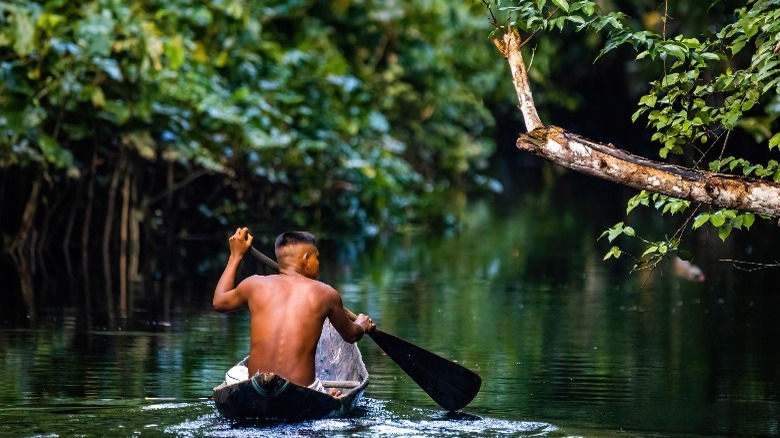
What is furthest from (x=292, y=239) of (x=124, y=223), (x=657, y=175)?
(x=124, y=223)

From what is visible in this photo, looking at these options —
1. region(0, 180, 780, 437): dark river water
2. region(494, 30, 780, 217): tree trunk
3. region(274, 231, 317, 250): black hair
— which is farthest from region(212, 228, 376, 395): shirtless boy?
region(494, 30, 780, 217): tree trunk

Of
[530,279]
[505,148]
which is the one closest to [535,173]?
[505,148]

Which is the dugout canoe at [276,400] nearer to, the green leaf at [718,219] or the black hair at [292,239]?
the black hair at [292,239]

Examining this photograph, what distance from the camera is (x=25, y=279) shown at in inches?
562

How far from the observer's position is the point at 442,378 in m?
8.08

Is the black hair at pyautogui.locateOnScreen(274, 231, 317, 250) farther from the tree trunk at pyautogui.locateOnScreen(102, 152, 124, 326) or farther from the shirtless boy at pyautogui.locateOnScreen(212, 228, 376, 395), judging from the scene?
the tree trunk at pyautogui.locateOnScreen(102, 152, 124, 326)

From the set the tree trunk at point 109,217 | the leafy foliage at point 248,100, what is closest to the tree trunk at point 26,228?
the leafy foliage at point 248,100

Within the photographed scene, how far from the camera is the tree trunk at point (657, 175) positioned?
6867mm

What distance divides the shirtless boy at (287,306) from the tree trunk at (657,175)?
1413mm

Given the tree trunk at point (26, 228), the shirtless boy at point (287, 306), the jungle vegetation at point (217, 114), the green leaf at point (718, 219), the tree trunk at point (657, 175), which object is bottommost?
the shirtless boy at point (287, 306)

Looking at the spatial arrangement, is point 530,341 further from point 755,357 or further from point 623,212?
point 623,212

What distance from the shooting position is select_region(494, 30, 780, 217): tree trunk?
22.5 ft

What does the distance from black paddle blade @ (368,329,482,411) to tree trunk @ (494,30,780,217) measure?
161 cm

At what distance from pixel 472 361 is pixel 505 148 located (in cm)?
3499
